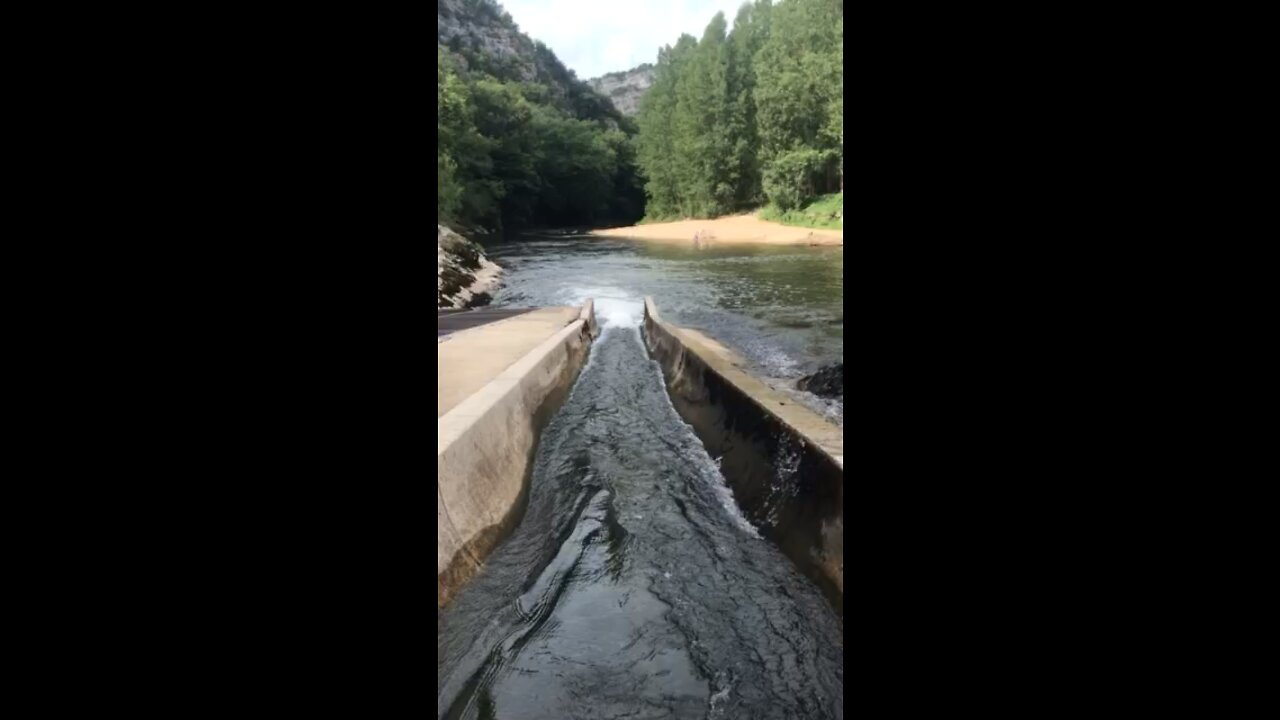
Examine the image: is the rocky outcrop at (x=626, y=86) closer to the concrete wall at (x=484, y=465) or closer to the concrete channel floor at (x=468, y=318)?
the concrete channel floor at (x=468, y=318)

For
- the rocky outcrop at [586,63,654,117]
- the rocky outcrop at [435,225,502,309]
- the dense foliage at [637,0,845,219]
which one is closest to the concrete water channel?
the rocky outcrop at [435,225,502,309]

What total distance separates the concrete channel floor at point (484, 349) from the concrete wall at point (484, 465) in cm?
30

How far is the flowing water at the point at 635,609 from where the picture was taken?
345 centimetres

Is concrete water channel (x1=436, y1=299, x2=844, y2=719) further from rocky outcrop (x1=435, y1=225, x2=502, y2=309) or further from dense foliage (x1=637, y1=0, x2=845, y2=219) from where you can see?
dense foliage (x1=637, y1=0, x2=845, y2=219)

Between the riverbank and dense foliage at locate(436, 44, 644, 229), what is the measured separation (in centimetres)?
827

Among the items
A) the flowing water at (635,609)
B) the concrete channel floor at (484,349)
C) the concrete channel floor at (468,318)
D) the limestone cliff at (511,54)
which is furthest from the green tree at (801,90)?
the flowing water at (635,609)

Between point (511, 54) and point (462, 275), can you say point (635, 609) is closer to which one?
point (462, 275)
